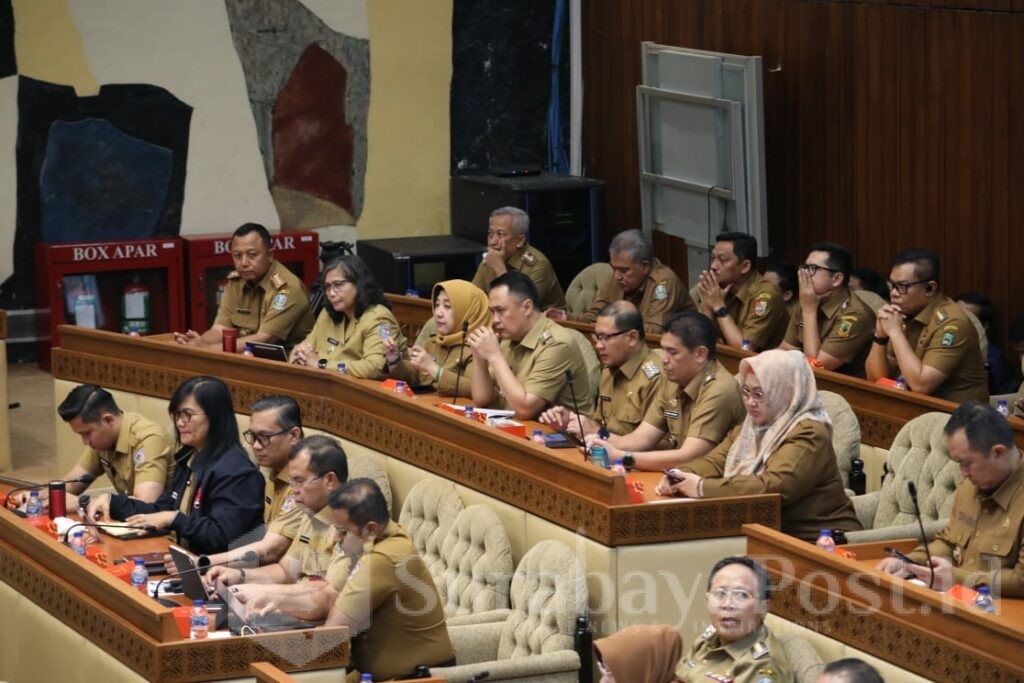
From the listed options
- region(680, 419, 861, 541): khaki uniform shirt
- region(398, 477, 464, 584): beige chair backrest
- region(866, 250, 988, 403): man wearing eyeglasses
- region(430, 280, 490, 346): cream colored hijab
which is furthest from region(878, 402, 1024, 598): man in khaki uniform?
region(430, 280, 490, 346): cream colored hijab

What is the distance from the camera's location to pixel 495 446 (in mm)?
6684

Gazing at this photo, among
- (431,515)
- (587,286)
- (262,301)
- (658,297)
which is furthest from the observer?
(587,286)

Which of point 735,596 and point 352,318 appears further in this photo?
point 352,318

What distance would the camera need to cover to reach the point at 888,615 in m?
4.95

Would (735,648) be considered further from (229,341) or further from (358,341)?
(229,341)

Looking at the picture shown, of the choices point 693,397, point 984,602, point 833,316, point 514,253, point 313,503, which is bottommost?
point 984,602

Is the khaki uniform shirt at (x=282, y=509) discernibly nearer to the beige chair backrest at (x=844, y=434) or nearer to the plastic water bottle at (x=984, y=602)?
the beige chair backrest at (x=844, y=434)

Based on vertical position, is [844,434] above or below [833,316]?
below

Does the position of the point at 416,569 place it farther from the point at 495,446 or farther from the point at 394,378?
the point at 394,378

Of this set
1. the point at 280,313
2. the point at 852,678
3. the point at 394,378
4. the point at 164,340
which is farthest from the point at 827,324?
the point at 852,678

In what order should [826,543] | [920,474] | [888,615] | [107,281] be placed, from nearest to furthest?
[888,615]
[826,543]
[920,474]
[107,281]

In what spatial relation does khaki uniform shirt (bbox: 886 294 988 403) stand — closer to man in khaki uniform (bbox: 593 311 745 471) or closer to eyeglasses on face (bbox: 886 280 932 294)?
eyeglasses on face (bbox: 886 280 932 294)

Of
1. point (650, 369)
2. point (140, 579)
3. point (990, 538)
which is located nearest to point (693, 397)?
point (650, 369)

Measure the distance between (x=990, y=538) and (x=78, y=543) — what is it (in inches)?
115
